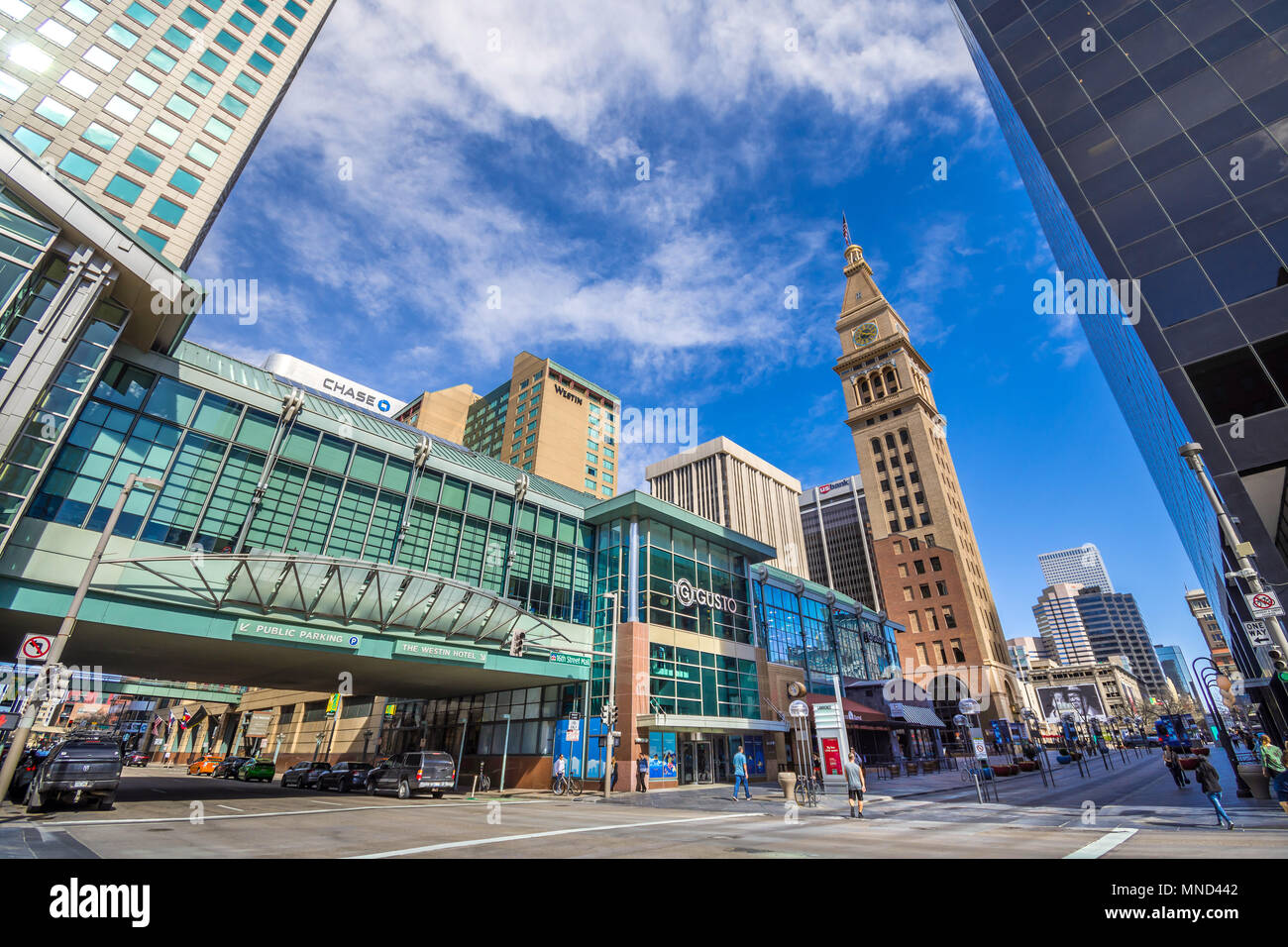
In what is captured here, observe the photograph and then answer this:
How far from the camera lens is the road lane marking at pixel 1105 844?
991 centimetres

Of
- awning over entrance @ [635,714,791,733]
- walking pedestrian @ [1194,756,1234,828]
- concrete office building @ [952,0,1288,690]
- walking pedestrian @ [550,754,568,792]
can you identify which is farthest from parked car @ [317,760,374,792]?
concrete office building @ [952,0,1288,690]

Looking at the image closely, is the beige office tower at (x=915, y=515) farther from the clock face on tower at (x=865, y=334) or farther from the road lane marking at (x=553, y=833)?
the road lane marking at (x=553, y=833)

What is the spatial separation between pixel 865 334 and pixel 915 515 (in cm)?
3495

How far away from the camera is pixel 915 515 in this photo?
82375mm

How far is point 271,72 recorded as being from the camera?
153ft

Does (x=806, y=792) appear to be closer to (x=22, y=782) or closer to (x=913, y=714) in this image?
(x=22, y=782)

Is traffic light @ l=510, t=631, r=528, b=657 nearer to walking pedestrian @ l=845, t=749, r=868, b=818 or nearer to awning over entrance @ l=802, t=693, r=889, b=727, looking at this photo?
walking pedestrian @ l=845, t=749, r=868, b=818

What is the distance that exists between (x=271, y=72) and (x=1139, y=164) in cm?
5864

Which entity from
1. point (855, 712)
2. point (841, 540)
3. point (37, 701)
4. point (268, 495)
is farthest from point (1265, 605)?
point (841, 540)

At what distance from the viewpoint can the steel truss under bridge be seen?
21672 millimetres

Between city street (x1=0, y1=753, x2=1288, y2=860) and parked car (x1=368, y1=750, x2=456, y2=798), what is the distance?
5.21 feet

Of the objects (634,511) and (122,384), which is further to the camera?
(634,511)
